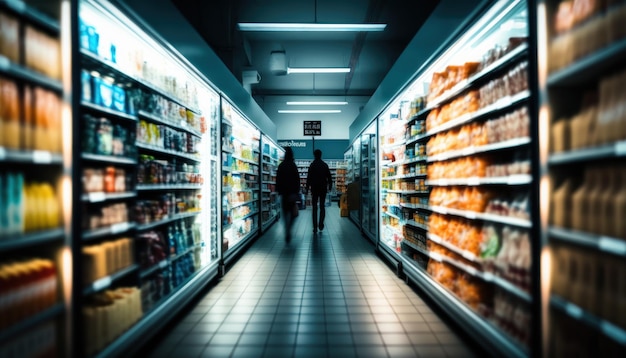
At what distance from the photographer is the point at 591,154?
181cm

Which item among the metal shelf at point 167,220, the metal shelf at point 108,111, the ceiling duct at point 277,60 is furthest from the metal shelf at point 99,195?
the ceiling duct at point 277,60

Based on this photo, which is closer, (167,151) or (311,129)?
(167,151)

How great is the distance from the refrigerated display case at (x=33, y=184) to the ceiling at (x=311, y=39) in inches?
212

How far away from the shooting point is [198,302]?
4.01m

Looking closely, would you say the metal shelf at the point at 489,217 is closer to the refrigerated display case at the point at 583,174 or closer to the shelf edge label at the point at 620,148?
the refrigerated display case at the point at 583,174

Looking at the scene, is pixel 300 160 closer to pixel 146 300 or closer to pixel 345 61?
pixel 345 61

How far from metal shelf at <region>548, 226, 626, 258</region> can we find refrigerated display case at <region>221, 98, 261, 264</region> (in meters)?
4.07

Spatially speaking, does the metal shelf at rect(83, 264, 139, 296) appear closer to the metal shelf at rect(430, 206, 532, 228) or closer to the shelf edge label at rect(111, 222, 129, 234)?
the shelf edge label at rect(111, 222, 129, 234)

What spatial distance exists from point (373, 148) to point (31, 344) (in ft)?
22.2

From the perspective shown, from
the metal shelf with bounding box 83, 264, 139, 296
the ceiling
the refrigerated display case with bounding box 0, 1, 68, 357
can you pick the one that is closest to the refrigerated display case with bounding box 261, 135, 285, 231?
the ceiling

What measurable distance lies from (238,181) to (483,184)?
189 inches

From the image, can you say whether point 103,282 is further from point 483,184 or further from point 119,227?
point 483,184

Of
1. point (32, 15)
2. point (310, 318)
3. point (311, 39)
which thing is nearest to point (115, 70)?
point (32, 15)

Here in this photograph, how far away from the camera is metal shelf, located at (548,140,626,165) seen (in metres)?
1.66
